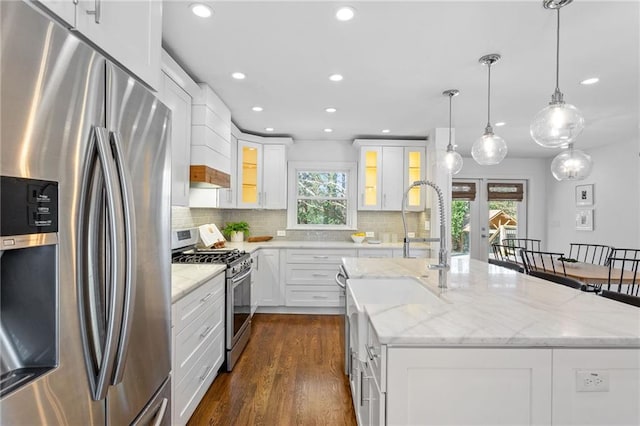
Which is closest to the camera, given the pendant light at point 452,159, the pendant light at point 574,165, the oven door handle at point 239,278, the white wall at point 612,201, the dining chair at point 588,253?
the pendant light at point 574,165

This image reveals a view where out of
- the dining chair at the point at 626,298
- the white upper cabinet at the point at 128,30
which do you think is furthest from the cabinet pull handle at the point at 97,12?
the dining chair at the point at 626,298

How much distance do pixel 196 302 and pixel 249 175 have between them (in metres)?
2.78

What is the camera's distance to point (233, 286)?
2.65 meters

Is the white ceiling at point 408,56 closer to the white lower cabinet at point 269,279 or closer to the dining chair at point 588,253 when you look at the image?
the white lower cabinet at point 269,279

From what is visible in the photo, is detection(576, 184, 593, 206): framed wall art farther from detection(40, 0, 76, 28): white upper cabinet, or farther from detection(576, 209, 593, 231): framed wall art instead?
detection(40, 0, 76, 28): white upper cabinet

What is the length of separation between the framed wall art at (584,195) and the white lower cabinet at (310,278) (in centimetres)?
427

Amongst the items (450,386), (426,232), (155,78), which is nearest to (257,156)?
(426,232)

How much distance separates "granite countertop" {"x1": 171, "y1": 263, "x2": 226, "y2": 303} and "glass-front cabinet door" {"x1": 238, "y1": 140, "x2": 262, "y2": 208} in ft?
6.78

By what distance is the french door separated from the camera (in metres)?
6.20

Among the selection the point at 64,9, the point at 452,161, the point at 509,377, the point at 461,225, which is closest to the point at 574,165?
the point at 452,161

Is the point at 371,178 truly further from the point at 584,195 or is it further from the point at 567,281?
the point at 584,195

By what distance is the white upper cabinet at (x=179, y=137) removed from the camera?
7.84 ft

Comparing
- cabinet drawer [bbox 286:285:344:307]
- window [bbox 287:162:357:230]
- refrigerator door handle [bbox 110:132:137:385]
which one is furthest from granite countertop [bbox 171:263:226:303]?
window [bbox 287:162:357:230]

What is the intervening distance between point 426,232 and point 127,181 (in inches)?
163
